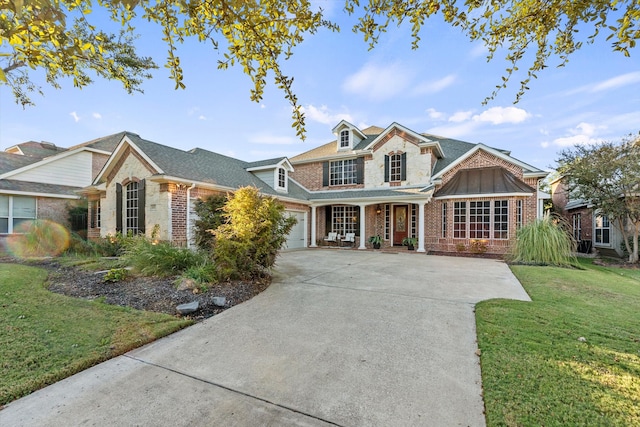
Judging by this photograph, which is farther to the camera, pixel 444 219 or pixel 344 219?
pixel 344 219

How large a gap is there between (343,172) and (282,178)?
3891 millimetres

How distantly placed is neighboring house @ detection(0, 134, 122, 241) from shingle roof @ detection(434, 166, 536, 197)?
20.3 metres

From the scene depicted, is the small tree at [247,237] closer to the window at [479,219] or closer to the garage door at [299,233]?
the garage door at [299,233]

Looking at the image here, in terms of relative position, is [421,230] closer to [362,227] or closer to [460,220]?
[460,220]

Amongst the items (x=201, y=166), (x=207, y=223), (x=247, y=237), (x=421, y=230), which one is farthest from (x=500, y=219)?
(x=201, y=166)

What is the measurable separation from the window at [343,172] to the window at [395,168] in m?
2.23

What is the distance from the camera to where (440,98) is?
8102mm

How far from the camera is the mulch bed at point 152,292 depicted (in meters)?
5.19

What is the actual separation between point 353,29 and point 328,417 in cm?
380

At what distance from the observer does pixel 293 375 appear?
2996mm

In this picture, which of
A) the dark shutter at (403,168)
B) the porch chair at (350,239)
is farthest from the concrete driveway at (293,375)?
the porch chair at (350,239)

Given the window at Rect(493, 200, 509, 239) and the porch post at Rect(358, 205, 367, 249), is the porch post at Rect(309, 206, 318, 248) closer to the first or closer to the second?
the porch post at Rect(358, 205, 367, 249)

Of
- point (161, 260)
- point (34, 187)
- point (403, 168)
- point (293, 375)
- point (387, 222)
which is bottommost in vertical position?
point (293, 375)

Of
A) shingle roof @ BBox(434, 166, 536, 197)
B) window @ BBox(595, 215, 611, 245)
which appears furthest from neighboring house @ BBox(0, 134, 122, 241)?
window @ BBox(595, 215, 611, 245)
